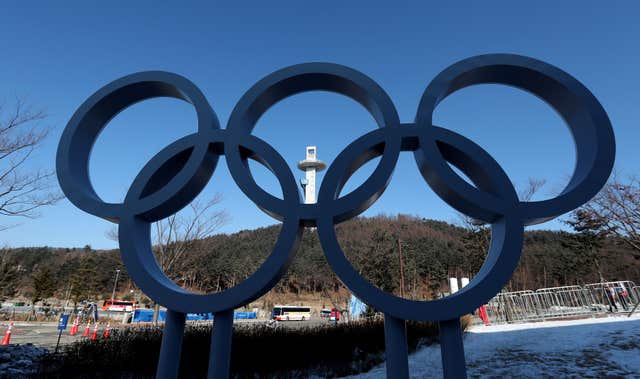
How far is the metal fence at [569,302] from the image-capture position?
46.6 ft

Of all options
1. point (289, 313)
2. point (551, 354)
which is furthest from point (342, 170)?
point (289, 313)

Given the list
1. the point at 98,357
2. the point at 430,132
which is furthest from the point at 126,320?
the point at 430,132

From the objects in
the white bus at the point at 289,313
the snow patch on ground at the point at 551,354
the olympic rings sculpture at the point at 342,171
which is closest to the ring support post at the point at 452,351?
the olympic rings sculpture at the point at 342,171

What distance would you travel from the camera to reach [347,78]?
17.8 ft

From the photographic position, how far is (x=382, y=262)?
85.6ft

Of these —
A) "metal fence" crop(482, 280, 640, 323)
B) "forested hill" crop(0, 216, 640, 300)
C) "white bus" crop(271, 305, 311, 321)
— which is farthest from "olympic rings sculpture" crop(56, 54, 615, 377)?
"white bus" crop(271, 305, 311, 321)

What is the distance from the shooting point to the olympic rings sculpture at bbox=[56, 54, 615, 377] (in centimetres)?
464

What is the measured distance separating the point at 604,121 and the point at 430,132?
260 cm

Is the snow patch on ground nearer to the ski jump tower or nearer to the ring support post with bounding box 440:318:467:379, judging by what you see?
the ring support post with bounding box 440:318:467:379

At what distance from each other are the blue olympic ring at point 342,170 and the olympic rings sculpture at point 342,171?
0.02 metres

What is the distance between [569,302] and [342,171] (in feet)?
53.4

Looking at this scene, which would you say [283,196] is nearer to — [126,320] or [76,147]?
[76,147]

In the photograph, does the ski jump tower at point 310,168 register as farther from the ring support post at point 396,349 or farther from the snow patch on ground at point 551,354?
the ring support post at point 396,349

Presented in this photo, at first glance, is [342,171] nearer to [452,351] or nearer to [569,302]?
[452,351]
